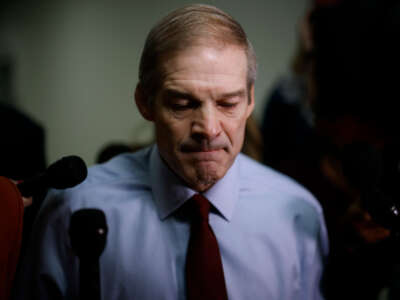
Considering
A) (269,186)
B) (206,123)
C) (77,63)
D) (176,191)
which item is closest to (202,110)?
(206,123)

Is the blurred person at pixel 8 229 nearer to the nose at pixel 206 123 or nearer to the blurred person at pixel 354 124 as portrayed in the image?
the nose at pixel 206 123

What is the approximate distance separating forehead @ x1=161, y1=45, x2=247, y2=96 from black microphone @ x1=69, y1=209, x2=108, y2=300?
0.76 ft

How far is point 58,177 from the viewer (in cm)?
59

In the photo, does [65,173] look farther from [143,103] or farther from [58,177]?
[143,103]

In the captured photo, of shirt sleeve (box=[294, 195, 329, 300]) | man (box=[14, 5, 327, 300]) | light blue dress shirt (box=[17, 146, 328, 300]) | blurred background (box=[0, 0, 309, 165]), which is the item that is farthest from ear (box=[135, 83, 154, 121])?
shirt sleeve (box=[294, 195, 329, 300])

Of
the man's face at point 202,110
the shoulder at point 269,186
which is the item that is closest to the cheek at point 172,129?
the man's face at point 202,110

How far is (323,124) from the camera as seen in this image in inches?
46.5

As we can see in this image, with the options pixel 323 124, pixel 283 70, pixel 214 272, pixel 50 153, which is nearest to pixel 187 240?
pixel 214 272

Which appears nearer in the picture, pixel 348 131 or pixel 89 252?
pixel 89 252

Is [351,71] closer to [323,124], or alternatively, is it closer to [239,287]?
[323,124]

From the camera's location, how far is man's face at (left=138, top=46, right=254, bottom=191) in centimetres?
57

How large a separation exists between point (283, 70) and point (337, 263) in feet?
3.06

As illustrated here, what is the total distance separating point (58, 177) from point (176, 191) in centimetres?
20

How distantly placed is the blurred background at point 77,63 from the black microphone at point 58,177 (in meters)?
0.22
